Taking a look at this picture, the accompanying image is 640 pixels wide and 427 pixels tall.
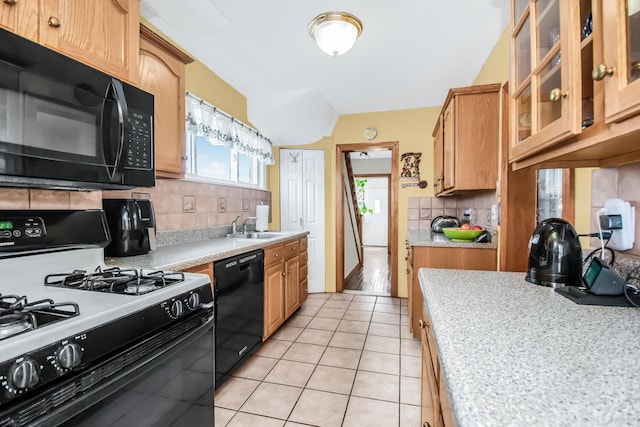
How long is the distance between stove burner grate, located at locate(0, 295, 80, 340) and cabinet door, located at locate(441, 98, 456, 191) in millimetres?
2413

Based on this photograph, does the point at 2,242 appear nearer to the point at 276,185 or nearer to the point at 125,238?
the point at 125,238

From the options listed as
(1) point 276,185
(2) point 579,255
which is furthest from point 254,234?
(2) point 579,255

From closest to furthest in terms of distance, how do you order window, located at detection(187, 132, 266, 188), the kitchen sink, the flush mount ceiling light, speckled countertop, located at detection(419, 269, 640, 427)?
speckled countertop, located at detection(419, 269, 640, 427)
the flush mount ceiling light
window, located at detection(187, 132, 266, 188)
the kitchen sink

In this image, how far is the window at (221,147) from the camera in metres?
2.48

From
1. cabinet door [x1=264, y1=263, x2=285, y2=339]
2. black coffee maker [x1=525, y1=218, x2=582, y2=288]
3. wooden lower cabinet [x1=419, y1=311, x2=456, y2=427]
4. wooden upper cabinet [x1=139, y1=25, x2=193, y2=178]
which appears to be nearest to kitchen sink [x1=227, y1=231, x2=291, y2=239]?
cabinet door [x1=264, y1=263, x2=285, y2=339]

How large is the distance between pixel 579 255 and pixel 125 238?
6.54 feet

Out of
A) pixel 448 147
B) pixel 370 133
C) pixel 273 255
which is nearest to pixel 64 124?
pixel 273 255

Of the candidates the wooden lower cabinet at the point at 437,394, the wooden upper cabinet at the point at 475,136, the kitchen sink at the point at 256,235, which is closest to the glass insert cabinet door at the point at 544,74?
the wooden lower cabinet at the point at 437,394

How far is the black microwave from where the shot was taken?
3.04 ft

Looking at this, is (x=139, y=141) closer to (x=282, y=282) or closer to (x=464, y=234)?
(x=282, y=282)

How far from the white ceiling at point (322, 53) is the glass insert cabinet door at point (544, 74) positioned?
3.36ft

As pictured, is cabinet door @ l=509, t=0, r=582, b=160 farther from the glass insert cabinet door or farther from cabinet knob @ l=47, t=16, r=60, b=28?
cabinet knob @ l=47, t=16, r=60, b=28

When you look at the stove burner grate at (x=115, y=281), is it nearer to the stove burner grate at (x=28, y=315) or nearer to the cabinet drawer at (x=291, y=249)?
the stove burner grate at (x=28, y=315)

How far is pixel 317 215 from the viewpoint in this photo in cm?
409
